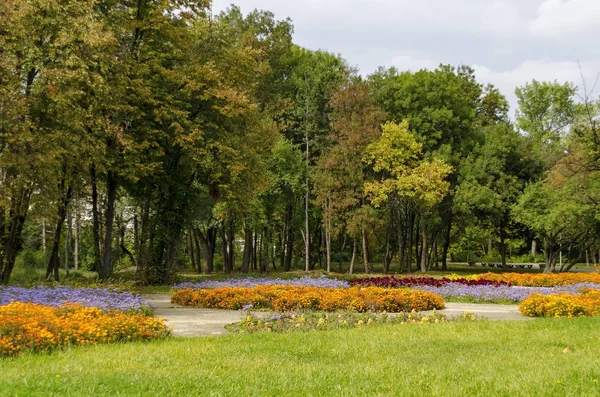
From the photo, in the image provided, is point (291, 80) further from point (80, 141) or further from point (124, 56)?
point (80, 141)

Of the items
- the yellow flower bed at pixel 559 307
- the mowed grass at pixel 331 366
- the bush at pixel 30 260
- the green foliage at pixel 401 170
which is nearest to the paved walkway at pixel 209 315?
the yellow flower bed at pixel 559 307

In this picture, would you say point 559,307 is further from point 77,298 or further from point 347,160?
point 347,160

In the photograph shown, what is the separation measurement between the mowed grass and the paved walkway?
1421mm

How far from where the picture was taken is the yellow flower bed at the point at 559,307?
1139 centimetres

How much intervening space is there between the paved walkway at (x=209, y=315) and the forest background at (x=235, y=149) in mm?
5676

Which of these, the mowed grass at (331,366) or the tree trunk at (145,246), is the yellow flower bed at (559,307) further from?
the tree trunk at (145,246)

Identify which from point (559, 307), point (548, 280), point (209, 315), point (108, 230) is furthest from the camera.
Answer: point (548, 280)

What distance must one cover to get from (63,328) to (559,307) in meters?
9.76

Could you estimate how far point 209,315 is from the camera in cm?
1203

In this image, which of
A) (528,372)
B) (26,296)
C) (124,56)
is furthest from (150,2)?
(528,372)

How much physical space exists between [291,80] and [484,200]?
15.8 meters

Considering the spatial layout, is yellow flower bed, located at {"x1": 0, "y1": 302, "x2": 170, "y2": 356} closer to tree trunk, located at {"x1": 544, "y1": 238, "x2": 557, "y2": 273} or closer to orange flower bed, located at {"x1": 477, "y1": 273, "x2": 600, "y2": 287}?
orange flower bed, located at {"x1": 477, "y1": 273, "x2": 600, "y2": 287}

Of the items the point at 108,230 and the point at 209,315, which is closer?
the point at 209,315

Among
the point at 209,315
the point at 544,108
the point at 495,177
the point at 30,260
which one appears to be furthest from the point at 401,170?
the point at 544,108
